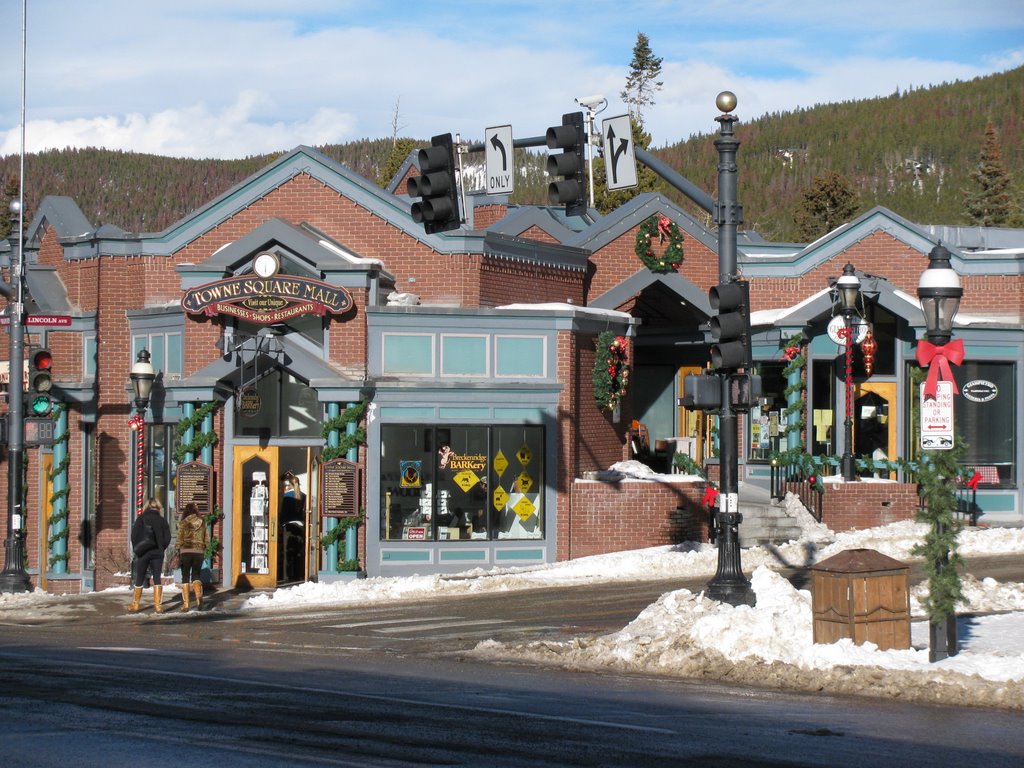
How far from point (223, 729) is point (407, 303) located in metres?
15.9

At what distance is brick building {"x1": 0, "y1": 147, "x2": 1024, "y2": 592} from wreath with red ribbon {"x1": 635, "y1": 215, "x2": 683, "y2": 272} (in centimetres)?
15

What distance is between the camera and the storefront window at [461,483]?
2578 centimetres

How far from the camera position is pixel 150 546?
72.3ft

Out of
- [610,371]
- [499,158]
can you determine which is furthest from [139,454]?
[499,158]

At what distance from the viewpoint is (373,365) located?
2584 centimetres

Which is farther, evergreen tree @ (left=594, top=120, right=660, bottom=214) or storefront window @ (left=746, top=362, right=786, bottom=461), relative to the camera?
evergreen tree @ (left=594, top=120, right=660, bottom=214)

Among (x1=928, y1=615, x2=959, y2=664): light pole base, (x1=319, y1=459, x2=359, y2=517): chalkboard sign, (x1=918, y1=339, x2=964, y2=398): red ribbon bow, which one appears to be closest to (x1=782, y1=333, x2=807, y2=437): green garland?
(x1=319, y1=459, x2=359, y2=517): chalkboard sign

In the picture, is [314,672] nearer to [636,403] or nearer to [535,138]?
[535,138]

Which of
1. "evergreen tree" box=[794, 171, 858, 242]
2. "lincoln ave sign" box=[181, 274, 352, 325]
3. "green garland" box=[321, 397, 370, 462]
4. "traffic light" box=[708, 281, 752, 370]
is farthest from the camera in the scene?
"evergreen tree" box=[794, 171, 858, 242]

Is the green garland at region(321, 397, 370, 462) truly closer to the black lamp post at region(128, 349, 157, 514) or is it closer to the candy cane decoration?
the black lamp post at region(128, 349, 157, 514)

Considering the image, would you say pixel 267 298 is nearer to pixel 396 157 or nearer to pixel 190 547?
pixel 190 547

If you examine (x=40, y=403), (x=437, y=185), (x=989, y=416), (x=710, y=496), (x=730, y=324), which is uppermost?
(x=437, y=185)

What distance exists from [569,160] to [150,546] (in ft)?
32.3

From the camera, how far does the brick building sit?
25.7 m
